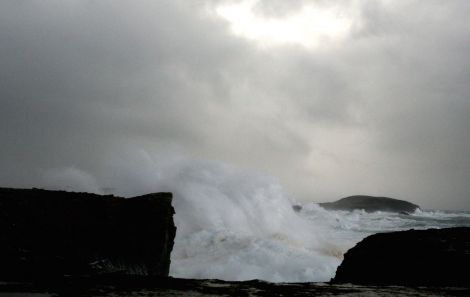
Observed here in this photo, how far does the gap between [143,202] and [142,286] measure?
4.98 meters

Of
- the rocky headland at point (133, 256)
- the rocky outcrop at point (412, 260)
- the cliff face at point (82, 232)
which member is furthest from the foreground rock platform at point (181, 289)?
the cliff face at point (82, 232)

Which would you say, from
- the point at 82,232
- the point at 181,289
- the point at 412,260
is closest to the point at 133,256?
the point at 82,232

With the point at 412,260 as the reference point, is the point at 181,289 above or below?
below

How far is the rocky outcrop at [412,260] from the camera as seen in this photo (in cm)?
477

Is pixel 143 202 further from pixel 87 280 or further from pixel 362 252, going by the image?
pixel 87 280

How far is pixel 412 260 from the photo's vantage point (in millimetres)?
5242

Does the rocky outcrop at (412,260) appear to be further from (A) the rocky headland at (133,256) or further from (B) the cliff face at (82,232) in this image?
(B) the cliff face at (82,232)

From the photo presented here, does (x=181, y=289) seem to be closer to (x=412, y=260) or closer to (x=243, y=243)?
(x=412, y=260)

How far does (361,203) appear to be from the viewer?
88.4 metres

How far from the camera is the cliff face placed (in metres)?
5.81

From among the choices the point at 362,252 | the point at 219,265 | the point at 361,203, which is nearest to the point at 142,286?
the point at 362,252

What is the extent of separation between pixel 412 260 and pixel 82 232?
4929 mm

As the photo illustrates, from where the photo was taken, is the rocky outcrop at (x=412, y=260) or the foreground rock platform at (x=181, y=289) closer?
the foreground rock platform at (x=181, y=289)

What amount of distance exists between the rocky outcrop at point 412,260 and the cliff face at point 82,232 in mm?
3515
